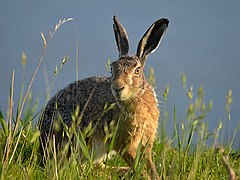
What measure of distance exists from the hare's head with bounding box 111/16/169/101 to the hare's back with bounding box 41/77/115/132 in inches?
25.3

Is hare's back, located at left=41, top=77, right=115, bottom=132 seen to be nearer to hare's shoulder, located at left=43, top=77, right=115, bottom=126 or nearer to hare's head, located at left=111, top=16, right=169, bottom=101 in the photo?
hare's shoulder, located at left=43, top=77, right=115, bottom=126

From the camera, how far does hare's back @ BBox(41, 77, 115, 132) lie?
21.5 feet

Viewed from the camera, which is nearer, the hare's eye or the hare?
the hare's eye

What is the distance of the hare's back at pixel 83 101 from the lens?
6555 mm

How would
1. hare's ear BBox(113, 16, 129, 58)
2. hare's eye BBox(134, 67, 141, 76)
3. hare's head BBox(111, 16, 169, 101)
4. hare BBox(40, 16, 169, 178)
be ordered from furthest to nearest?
hare's ear BBox(113, 16, 129, 58) → hare BBox(40, 16, 169, 178) → hare's eye BBox(134, 67, 141, 76) → hare's head BBox(111, 16, 169, 101)

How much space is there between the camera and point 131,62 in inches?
229

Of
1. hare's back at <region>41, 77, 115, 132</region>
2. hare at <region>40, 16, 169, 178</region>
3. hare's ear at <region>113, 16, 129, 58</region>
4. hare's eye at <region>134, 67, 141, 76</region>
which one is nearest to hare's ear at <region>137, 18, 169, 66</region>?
hare at <region>40, 16, 169, 178</region>

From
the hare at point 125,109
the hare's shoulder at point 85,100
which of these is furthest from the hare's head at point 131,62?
the hare's shoulder at point 85,100

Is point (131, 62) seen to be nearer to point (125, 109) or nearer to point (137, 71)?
point (137, 71)

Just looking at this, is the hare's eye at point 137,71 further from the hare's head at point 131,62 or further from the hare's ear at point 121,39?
the hare's ear at point 121,39

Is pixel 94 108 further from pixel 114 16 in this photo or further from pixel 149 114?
pixel 114 16

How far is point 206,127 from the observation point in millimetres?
3807

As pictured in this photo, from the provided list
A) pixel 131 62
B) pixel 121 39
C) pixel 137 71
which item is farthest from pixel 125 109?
pixel 121 39

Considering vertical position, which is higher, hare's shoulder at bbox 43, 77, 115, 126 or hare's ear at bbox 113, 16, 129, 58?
hare's ear at bbox 113, 16, 129, 58
